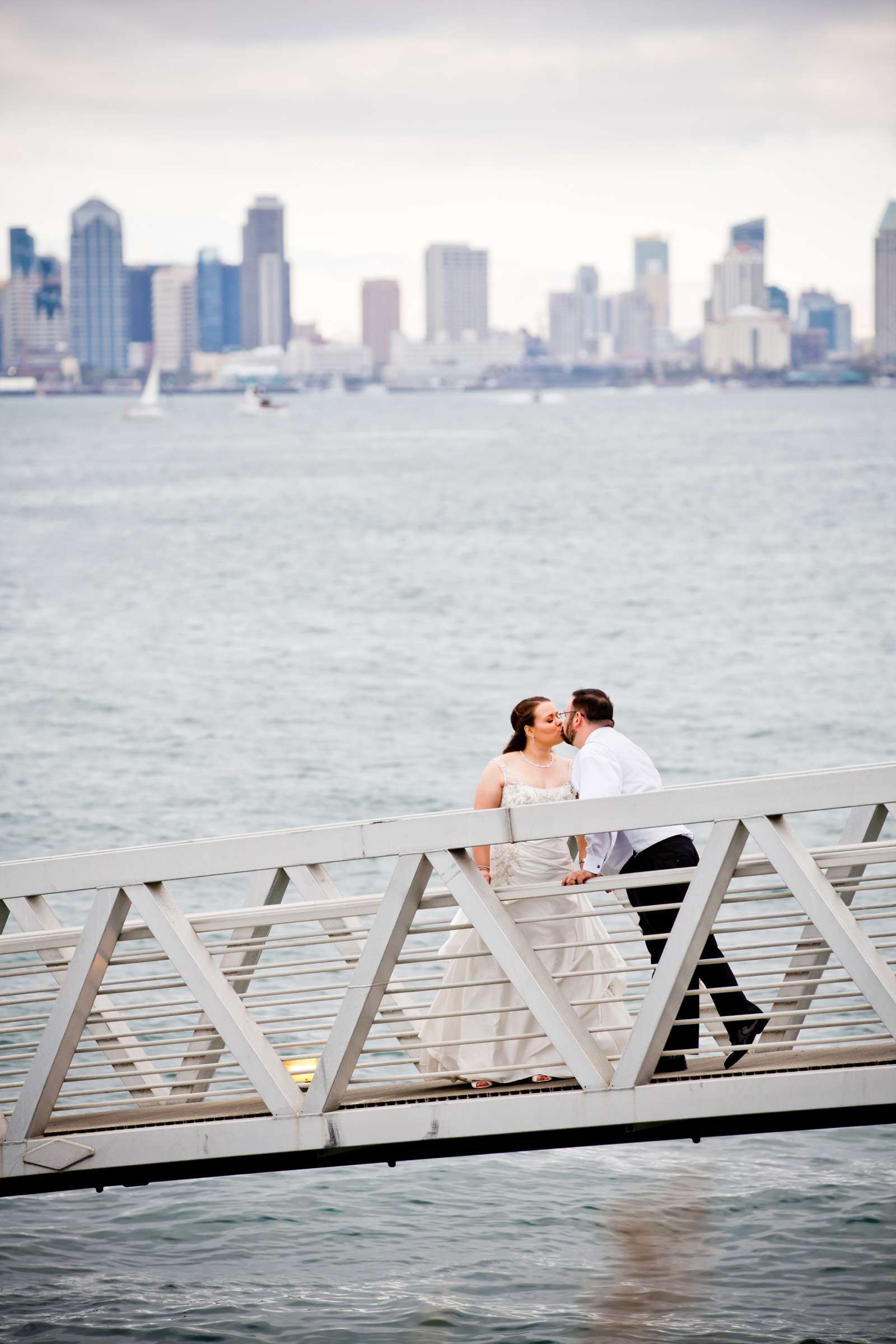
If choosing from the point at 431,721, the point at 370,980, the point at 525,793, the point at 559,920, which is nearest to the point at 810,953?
the point at 559,920

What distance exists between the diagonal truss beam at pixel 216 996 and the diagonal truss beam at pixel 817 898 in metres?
2.20

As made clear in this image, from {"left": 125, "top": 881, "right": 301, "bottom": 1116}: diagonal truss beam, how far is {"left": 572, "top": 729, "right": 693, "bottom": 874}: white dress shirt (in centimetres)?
153

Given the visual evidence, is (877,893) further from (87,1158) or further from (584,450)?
(584,450)

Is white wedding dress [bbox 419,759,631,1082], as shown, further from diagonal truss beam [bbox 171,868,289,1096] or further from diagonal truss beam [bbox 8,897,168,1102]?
diagonal truss beam [bbox 8,897,168,1102]

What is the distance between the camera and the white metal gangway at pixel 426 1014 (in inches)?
273

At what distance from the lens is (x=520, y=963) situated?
715 cm

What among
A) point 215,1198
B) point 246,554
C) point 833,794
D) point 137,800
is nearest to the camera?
point 833,794

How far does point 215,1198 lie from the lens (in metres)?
12.0

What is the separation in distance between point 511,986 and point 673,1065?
30.6 inches

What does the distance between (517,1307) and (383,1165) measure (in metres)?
3.14

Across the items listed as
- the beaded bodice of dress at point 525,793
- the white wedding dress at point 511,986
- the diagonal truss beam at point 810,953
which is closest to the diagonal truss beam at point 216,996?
the white wedding dress at point 511,986

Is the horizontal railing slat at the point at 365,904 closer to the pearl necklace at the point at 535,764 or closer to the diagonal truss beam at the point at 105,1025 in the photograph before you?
the diagonal truss beam at the point at 105,1025

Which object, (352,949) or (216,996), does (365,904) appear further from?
(352,949)

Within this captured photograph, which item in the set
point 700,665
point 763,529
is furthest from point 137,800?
point 763,529
